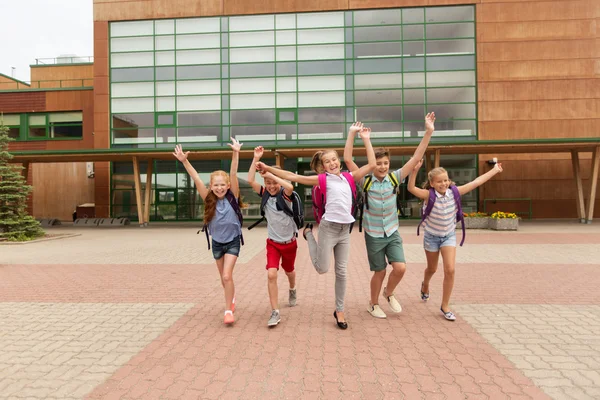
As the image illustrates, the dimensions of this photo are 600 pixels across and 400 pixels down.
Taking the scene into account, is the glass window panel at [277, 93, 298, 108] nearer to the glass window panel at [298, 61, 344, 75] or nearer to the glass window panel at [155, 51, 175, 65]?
the glass window panel at [298, 61, 344, 75]

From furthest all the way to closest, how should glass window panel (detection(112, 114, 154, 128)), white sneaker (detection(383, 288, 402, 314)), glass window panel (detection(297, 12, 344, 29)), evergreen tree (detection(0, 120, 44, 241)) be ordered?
glass window panel (detection(112, 114, 154, 128)) → glass window panel (detection(297, 12, 344, 29)) → evergreen tree (detection(0, 120, 44, 241)) → white sneaker (detection(383, 288, 402, 314))

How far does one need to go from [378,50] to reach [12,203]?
19075mm

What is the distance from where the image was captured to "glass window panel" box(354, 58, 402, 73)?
75.3 feet

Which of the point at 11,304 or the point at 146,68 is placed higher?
the point at 146,68

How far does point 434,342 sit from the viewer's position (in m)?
3.83

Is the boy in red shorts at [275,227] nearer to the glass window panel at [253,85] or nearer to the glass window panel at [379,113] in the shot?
the glass window panel at [379,113]

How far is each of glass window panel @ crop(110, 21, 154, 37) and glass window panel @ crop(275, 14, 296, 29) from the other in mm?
7542

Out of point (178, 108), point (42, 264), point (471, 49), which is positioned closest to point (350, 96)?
point (471, 49)

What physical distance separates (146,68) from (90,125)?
531 centimetres

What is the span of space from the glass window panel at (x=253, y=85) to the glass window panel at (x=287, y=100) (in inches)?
26.4

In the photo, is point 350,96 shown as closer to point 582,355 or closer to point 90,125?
point 90,125

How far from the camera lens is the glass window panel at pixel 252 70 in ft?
77.0

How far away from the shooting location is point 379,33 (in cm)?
2302

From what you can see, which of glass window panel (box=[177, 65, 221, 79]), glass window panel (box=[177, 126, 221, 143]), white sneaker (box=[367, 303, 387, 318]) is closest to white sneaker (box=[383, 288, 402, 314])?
white sneaker (box=[367, 303, 387, 318])
